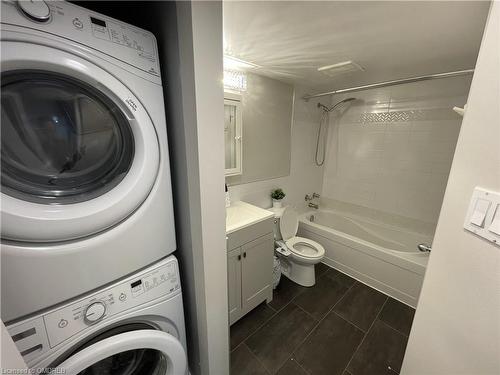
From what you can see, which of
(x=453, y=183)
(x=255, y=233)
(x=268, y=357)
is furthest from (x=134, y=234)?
(x=268, y=357)

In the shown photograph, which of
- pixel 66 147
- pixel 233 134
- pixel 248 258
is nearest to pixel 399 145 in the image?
pixel 233 134

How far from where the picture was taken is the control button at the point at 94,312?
63 centimetres

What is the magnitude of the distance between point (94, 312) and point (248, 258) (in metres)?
0.96

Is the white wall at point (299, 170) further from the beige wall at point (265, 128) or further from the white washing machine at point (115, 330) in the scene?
the white washing machine at point (115, 330)

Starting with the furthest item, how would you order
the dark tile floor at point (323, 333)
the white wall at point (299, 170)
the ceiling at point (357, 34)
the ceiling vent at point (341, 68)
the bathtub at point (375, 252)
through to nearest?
1. the white wall at point (299, 170)
2. the bathtub at point (375, 252)
3. the ceiling vent at point (341, 68)
4. the dark tile floor at point (323, 333)
5. the ceiling at point (357, 34)

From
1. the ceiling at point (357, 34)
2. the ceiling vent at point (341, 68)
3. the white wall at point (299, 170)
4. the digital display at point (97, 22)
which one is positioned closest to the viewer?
the digital display at point (97, 22)

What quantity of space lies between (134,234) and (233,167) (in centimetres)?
115

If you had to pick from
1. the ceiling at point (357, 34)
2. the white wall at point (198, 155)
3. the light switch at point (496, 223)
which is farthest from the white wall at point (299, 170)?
the light switch at point (496, 223)

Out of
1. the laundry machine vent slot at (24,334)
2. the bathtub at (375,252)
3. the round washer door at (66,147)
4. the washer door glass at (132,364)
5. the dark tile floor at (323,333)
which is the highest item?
the round washer door at (66,147)

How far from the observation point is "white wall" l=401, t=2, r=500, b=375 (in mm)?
535

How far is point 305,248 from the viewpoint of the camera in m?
2.10

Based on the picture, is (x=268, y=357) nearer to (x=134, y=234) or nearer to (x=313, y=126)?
(x=134, y=234)

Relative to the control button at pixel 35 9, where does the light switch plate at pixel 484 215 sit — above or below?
below

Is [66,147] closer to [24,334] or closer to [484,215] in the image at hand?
[24,334]
